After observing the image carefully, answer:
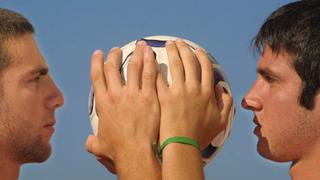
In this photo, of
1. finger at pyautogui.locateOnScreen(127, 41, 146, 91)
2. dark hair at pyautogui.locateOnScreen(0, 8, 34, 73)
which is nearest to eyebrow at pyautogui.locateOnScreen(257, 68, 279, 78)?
finger at pyautogui.locateOnScreen(127, 41, 146, 91)

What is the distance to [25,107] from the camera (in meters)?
7.24

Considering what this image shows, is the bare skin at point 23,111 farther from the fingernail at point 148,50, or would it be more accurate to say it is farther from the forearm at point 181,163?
the forearm at point 181,163

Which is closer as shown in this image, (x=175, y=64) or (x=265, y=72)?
(x=175, y=64)

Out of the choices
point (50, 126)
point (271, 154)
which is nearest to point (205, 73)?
point (271, 154)

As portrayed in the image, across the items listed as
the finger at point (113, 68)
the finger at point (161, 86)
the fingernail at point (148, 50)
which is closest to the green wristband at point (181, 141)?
the finger at point (161, 86)

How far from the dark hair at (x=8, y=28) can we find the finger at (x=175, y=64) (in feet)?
9.27

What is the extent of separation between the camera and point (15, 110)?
23.8ft

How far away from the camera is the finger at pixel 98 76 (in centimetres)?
548

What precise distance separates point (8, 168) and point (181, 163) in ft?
11.0

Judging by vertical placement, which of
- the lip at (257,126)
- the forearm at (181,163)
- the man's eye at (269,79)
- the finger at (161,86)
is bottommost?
the lip at (257,126)

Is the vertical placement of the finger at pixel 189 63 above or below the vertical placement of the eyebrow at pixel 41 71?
above

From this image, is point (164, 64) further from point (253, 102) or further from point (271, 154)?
point (271, 154)

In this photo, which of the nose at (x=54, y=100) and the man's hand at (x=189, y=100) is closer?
the man's hand at (x=189, y=100)

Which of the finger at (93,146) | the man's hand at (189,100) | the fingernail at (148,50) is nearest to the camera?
the man's hand at (189,100)
